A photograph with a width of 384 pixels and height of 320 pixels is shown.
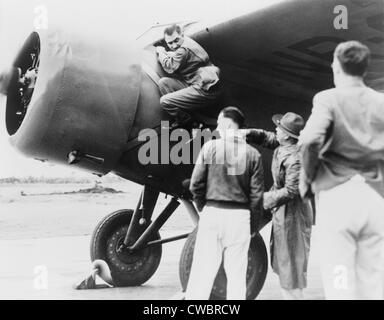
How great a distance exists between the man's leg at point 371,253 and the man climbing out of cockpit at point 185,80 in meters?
2.08

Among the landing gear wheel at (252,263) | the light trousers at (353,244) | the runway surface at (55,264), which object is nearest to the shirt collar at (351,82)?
the light trousers at (353,244)

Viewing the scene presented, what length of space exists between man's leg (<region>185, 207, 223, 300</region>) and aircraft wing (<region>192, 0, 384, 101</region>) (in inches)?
74.5

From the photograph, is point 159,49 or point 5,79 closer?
point 5,79

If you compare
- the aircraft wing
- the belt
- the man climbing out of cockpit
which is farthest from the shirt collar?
the man climbing out of cockpit

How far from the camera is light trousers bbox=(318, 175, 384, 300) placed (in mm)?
3143

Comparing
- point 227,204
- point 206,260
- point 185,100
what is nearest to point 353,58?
point 227,204

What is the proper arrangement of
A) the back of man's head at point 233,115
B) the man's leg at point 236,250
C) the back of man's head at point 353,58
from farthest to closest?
the back of man's head at point 233,115, the man's leg at point 236,250, the back of man's head at point 353,58

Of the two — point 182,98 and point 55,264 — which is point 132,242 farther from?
point 55,264

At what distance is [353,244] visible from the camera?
3.16 meters

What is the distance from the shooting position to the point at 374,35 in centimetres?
494

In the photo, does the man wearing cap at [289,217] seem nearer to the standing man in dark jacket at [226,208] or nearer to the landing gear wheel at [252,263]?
the landing gear wheel at [252,263]

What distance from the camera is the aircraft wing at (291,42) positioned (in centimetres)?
465

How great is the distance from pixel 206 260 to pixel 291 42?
2256 millimetres

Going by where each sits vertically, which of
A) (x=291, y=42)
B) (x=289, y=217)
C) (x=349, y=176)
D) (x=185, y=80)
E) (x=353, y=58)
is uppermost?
(x=291, y=42)
